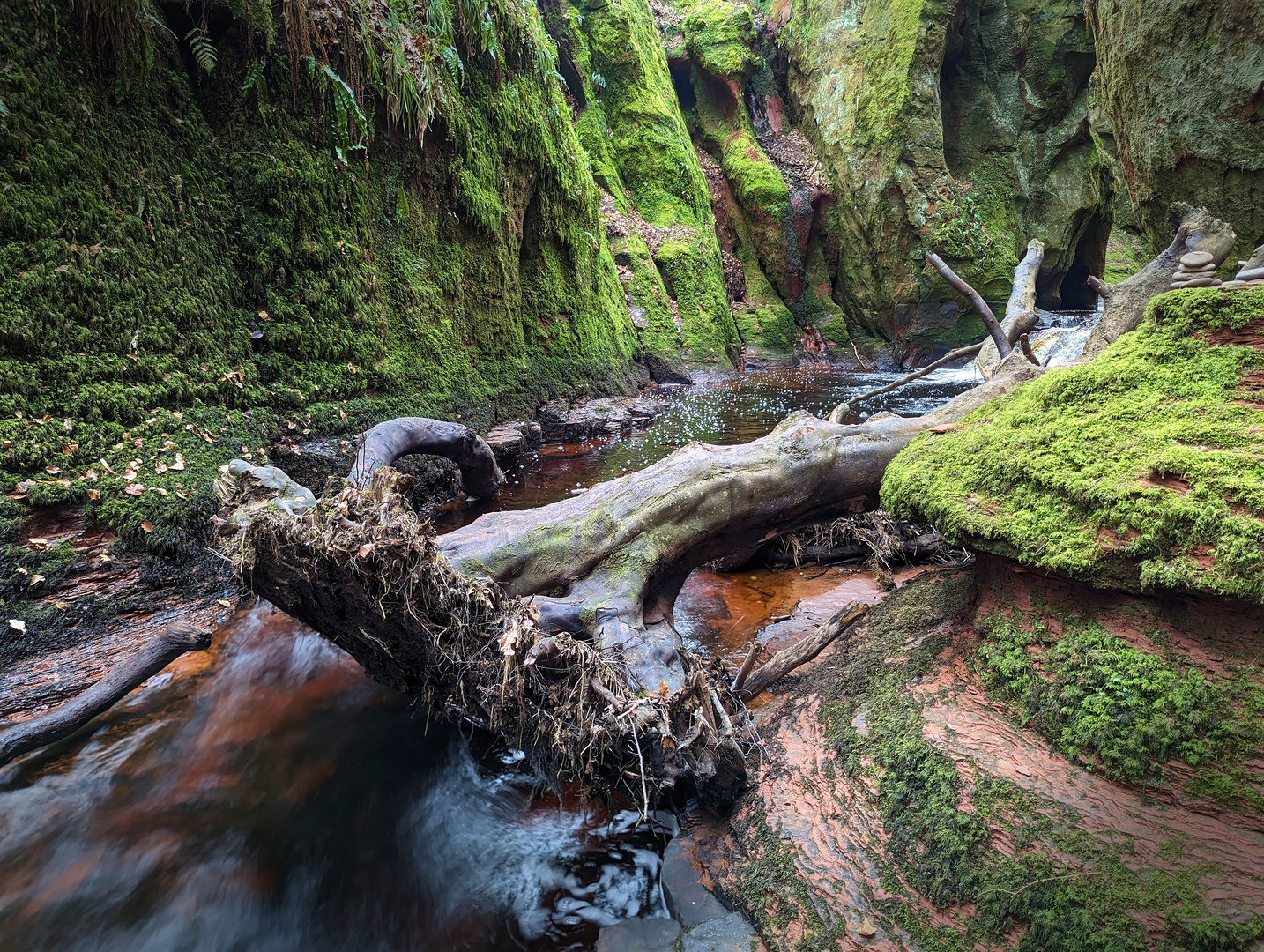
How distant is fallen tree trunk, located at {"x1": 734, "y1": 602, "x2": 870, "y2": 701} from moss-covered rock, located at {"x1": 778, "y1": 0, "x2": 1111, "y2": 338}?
17943mm

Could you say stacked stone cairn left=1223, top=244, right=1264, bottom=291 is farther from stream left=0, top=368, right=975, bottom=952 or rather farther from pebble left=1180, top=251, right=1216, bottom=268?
stream left=0, top=368, right=975, bottom=952

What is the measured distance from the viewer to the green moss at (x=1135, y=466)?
1480 mm

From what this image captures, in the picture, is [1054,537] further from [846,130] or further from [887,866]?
[846,130]

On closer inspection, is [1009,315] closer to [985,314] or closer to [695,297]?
[985,314]

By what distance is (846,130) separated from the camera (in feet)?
58.6

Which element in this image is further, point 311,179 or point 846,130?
point 846,130

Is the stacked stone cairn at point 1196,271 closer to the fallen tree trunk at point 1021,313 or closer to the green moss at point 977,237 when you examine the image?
the fallen tree trunk at point 1021,313

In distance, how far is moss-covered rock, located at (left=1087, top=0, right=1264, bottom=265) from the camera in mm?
5980

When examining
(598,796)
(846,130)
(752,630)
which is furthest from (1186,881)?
(846,130)

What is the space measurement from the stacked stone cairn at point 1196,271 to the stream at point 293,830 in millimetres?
2742

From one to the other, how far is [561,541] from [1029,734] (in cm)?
223

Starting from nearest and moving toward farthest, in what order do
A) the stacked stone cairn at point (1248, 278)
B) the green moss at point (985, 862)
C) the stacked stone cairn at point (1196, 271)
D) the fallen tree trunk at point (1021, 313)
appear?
the green moss at point (985, 862) < the stacked stone cairn at point (1248, 278) < the stacked stone cairn at point (1196, 271) < the fallen tree trunk at point (1021, 313)

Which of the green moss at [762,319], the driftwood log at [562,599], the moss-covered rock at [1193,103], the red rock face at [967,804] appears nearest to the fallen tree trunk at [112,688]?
the driftwood log at [562,599]

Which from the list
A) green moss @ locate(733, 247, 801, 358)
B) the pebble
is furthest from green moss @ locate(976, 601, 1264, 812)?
green moss @ locate(733, 247, 801, 358)
